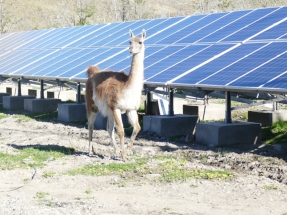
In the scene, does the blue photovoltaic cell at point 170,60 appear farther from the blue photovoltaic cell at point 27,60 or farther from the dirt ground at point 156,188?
the blue photovoltaic cell at point 27,60

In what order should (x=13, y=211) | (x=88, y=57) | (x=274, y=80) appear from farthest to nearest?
(x=88, y=57) → (x=274, y=80) → (x=13, y=211)

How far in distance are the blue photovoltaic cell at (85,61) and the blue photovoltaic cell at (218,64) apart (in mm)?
5690

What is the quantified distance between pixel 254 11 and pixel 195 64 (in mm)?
4148

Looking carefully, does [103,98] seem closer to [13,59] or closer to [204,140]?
[204,140]

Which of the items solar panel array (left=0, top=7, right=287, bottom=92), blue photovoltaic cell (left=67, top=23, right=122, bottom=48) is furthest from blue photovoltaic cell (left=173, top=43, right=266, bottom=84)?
blue photovoltaic cell (left=67, top=23, right=122, bottom=48)

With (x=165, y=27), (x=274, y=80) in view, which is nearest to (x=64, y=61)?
(x=165, y=27)

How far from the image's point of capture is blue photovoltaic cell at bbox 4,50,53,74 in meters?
27.0

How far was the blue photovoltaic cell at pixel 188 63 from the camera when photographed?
17519mm

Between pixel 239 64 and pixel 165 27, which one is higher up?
pixel 165 27

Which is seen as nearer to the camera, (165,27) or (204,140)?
(204,140)

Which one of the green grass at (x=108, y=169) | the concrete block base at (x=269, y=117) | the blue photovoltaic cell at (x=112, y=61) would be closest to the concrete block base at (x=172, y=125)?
the concrete block base at (x=269, y=117)

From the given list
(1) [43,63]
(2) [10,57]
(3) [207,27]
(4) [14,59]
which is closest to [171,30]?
(3) [207,27]

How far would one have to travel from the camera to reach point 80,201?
10555 mm

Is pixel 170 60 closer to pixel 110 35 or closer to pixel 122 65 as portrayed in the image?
pixel 122 65
